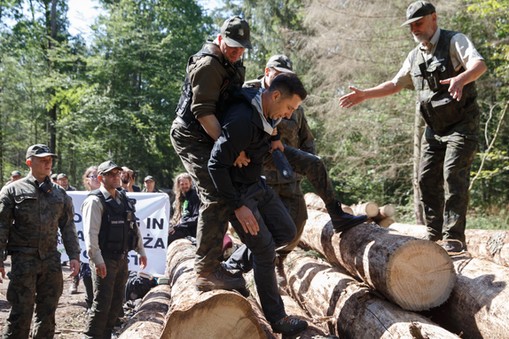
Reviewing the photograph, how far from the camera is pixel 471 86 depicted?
482 centimetres

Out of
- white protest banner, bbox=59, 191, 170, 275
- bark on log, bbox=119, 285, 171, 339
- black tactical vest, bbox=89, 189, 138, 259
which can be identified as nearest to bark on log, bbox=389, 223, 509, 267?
bark on log, bbox=119, 285, 171, 339

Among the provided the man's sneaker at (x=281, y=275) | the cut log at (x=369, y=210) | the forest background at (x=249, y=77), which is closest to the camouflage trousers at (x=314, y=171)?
the man's sneaker at (x=281, y=275)

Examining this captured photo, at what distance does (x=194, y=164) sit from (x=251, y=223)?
0.68 m

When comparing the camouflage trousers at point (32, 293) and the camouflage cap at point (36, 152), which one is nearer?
the camouflage trousers at point (32, 293)

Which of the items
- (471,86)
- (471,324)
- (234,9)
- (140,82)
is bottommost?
(471,324)

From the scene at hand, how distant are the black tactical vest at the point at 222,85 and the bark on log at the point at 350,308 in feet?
6.50

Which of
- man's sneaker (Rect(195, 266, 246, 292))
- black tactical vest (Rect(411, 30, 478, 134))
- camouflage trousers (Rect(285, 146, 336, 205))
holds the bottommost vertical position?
man's sneaker (Rect(195, 266, 246, 292))

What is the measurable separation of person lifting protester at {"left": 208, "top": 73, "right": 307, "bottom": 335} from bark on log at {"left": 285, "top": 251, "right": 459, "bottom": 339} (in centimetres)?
51

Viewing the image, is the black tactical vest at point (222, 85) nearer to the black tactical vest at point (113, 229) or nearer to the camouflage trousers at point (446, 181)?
the camouflage trousers at point (446, 181)

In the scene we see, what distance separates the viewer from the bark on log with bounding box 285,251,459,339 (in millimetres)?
3318

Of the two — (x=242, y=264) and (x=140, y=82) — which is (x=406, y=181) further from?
(x=140, y=82)

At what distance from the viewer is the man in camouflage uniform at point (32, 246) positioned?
17.8 ft

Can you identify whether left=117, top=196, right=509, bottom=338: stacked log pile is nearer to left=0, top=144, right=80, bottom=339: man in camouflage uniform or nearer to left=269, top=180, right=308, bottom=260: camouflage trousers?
left=269, top=180, right=308, bottom=260: camouflage trousers

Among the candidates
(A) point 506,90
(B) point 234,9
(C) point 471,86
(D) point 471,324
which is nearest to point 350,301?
(D) point 471,324
